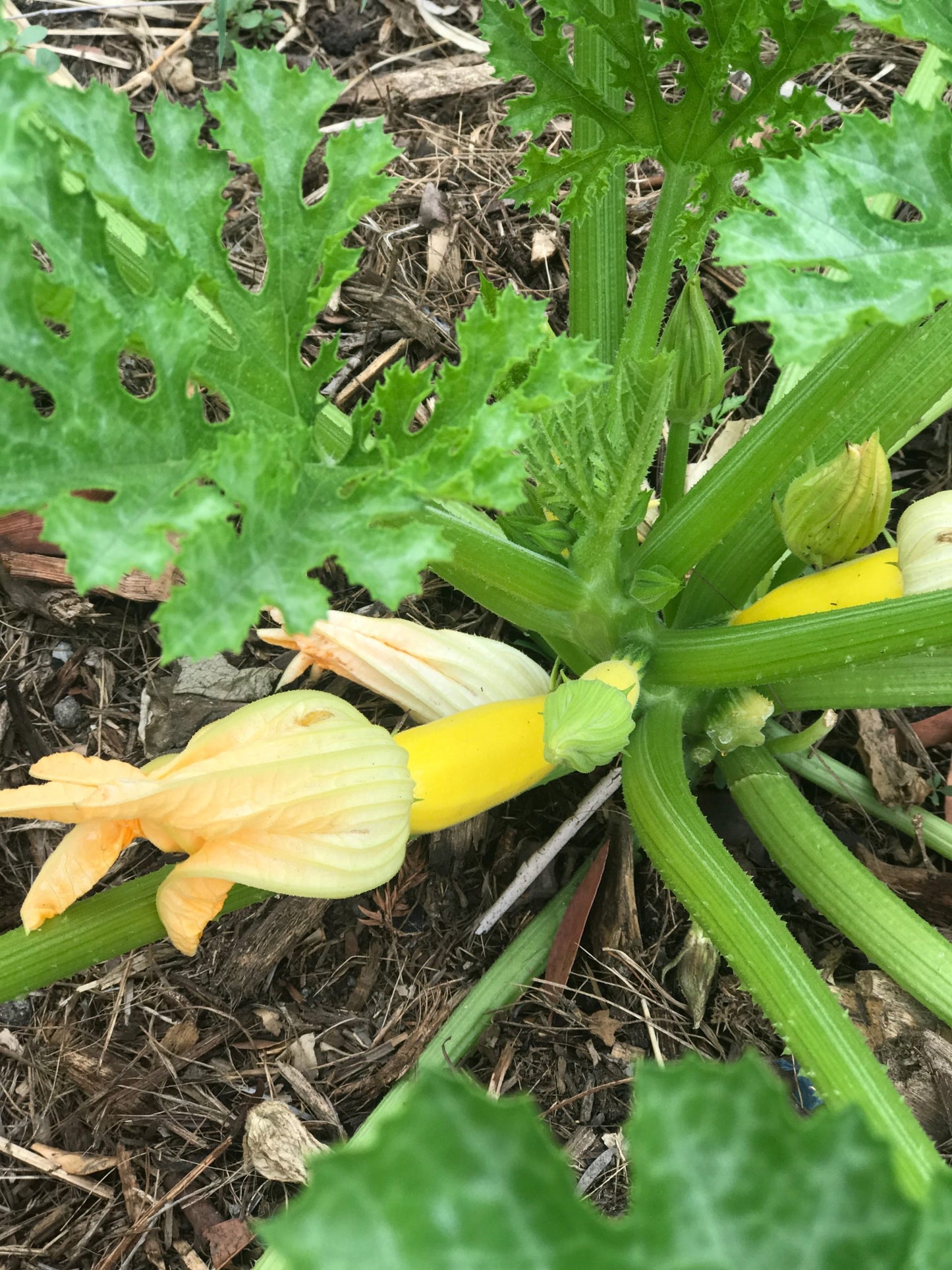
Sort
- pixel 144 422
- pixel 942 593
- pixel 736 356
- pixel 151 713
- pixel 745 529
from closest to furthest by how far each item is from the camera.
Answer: pixel 144 422, pixel 942 593, pixel 745 529, pixel 151 713, pixel 736 356

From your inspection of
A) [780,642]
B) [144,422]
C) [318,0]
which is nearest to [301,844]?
[144,422]

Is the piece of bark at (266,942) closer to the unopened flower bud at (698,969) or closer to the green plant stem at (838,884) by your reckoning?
the unopened flower bud at (698,969)

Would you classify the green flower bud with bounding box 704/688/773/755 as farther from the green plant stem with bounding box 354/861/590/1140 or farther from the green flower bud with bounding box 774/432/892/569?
the green plant stem with bounding box 354/861/590/1140

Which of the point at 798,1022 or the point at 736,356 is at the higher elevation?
the point at 736,356

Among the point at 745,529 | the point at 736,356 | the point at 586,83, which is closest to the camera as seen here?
the point at 586,83

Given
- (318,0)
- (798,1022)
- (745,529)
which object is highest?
(318,0)

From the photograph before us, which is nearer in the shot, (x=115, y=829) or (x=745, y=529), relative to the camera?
(x=115, y=829)

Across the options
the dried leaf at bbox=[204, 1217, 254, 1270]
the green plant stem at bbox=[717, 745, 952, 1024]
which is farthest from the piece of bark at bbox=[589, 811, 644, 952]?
the dried leaf at bbox=[204, 1217, 254, 1270]

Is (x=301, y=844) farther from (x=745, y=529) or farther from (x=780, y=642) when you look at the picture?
(x=745, y=529)
